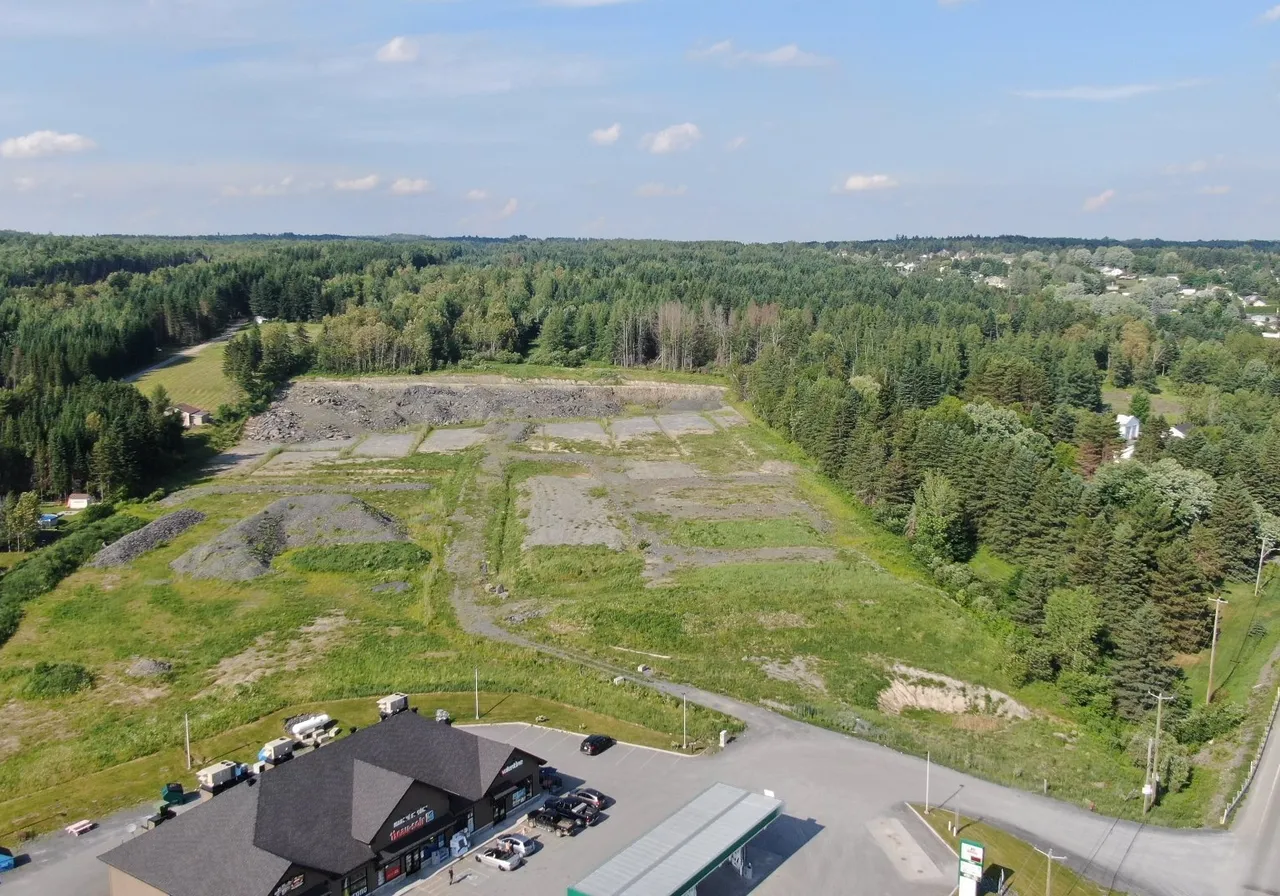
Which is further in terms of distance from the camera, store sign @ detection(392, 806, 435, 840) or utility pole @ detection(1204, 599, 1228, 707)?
utility pole @ detection(1204, 599, 1228, 707)

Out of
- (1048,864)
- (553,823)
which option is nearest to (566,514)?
(553,823)

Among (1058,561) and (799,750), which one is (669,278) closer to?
(1058,561)

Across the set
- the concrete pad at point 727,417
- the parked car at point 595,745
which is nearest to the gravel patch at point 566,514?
the parked car at point 595,745

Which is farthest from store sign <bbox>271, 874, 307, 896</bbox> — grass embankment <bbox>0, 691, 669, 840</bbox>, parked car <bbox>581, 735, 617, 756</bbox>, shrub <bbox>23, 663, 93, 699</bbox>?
shrub <bbox>23, 663, 93, 699</bbox>

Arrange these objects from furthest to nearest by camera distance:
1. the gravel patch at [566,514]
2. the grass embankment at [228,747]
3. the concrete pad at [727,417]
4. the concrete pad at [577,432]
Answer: the concrete pad at [727,417] → the concrete pad at [577,432] → the gravel patch at [566,514] → the grass embankment at [228,747]

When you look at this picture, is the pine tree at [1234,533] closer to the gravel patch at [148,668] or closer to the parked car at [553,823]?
the parked car at [553,823]

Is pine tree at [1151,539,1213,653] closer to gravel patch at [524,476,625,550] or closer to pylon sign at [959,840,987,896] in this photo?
pylon sign at [959,840,987,896]

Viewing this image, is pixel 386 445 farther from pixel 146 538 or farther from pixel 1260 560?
pixel 1260 560
